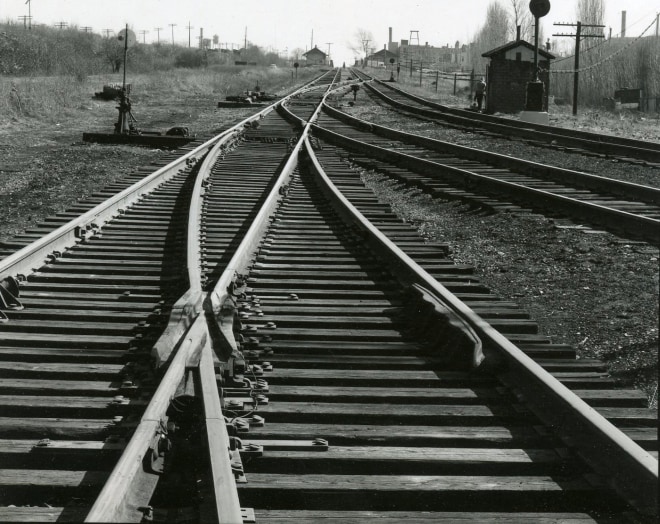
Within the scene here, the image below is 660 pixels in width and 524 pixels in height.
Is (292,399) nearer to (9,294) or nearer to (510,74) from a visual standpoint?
(9,294)

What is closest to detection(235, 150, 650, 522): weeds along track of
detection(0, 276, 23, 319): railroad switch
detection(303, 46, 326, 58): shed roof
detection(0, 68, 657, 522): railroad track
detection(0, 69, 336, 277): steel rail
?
detection(0, 68, 657, 522): railroad track

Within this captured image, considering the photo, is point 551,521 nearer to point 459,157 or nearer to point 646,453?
point 646,453

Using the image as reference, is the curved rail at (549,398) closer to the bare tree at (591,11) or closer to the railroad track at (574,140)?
the railroad track at (574,140)

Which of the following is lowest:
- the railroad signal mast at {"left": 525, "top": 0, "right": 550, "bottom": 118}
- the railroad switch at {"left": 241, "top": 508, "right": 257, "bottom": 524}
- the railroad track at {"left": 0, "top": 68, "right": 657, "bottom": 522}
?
the railroad switch at {"left": 241, "top": 508, "right": 257, "bottom": 524}

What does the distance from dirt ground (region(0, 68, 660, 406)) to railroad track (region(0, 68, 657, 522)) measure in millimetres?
461

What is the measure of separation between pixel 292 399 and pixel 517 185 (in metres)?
6.16

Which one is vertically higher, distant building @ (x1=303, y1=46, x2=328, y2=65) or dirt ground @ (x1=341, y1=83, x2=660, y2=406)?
distant building @ (x1=303, y1=46, x2=328, y2=65)

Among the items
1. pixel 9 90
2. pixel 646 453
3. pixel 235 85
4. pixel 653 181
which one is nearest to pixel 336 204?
pixel 653 181

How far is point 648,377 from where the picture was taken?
14.2 ft

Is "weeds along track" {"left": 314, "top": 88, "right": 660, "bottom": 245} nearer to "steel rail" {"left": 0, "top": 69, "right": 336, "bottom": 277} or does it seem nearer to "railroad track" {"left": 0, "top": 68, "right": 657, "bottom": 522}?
"railroad track" {"left": 0, "top": 68, "right": 657, "bottom": 522}

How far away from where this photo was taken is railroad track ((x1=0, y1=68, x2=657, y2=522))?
2.87 m

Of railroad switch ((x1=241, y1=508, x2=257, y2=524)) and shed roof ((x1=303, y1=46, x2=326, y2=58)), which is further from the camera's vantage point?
shed roof ((x1=303, y1=46, x2=326, y2=58))

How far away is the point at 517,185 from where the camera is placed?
30.7 feet

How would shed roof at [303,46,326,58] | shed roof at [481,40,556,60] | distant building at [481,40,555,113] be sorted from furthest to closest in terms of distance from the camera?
1. shed roof at [303,46,326,58]
2. distant building at [481,40,555,113]
3. shed roof at [481,40,556,60]
